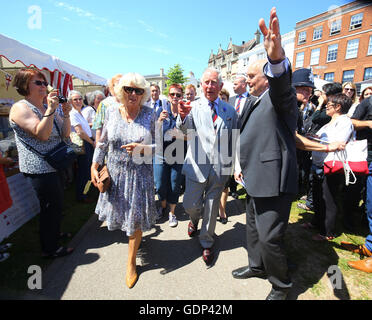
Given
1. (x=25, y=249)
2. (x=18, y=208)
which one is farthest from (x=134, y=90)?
(x=18, y=208)

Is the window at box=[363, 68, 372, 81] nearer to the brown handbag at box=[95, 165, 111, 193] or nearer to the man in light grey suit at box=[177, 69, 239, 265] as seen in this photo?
the man in light grey suit at box=[177, 69, 239, 265]

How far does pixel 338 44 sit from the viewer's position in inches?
969

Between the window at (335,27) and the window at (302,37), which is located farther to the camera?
the window at (302,37)

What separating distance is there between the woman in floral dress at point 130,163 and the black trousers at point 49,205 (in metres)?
0.61

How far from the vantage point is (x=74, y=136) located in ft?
13.2

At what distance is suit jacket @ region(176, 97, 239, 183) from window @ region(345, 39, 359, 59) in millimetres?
29896

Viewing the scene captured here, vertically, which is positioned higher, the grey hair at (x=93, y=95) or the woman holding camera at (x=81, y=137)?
the grey hair at (x=93, y=95)

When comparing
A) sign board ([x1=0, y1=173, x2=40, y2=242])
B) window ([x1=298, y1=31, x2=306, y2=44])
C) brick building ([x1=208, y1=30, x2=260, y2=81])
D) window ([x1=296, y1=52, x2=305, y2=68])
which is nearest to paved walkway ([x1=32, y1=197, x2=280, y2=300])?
sign board ([x1=0, y1=173, x2=40, y2=242])

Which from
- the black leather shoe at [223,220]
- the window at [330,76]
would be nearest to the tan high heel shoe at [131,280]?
the black leather shoe at [223,220]

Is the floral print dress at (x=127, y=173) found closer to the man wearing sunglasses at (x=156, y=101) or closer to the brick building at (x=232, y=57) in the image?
the man wearing sunglasses at (x=156, y=101)

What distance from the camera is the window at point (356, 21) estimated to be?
73.3ft

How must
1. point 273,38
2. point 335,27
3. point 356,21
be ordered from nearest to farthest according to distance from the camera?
point 273,38 → point 356,21 → point 335,27

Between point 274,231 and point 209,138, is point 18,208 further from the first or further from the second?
point 274,231

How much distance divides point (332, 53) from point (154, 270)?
3328cm
